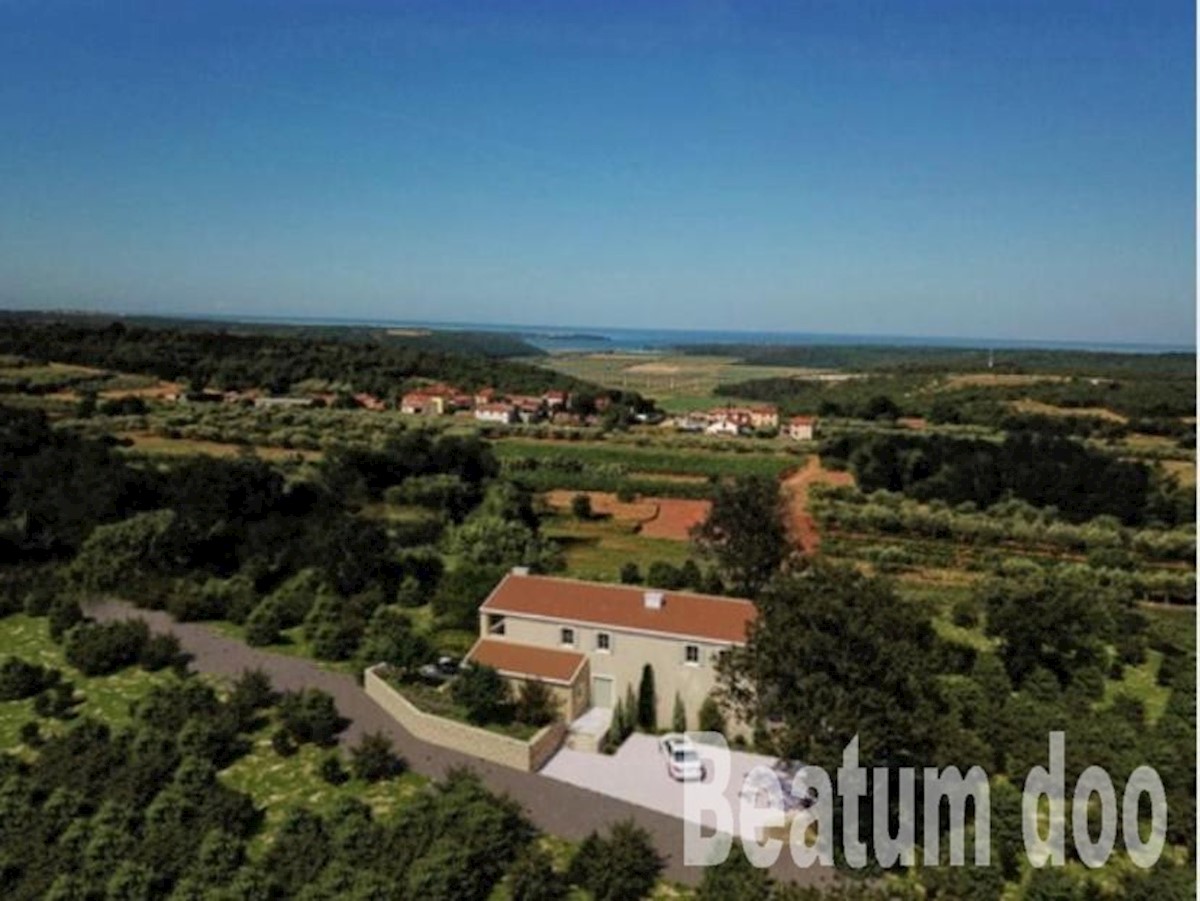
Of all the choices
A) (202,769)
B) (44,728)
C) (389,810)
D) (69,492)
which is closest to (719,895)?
(389,810)

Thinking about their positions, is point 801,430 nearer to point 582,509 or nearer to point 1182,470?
point 1182,470

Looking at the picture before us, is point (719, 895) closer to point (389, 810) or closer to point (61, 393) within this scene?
point (389, 810)

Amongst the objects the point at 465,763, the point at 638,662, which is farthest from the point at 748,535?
the point at 465,763

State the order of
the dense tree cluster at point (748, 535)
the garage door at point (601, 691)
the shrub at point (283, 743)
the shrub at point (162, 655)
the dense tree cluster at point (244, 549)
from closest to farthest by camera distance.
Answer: the shrub at point (283, 743) < the garage door at point (601, 691) < the shrub at point (162, 655) < the dense tree cluster at point (244, 549) < the dense tree cluster at point (748, 535)

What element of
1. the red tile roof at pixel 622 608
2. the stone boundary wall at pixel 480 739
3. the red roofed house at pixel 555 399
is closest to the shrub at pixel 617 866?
the stone boundary wall at pixel 480 739

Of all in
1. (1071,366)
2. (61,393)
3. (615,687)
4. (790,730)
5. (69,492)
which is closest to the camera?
(790,730)

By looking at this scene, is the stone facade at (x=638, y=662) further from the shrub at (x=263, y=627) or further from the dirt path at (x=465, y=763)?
the shrub at (x=263, y=627)
